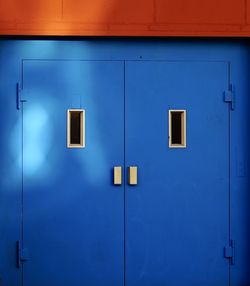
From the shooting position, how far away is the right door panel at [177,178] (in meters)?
3.79

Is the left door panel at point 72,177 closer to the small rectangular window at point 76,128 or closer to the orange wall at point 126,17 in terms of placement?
the small rectangular window at point 76,128

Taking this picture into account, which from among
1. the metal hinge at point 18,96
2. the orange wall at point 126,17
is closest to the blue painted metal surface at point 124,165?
the metal hinge at point 18,96

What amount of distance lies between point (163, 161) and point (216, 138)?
494mm

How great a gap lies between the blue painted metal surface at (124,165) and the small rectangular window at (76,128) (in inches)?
1.8

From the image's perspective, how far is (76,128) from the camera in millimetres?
3807

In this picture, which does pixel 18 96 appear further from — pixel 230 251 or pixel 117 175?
pixel 230 251

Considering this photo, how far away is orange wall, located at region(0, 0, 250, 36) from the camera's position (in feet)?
11.9

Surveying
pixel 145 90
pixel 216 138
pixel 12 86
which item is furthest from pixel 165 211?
pixel 12 86

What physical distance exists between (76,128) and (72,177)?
0.41 meters

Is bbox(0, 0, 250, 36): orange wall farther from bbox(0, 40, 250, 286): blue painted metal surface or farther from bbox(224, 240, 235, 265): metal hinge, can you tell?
bbox(224, 240, 235, 265): metal hinge

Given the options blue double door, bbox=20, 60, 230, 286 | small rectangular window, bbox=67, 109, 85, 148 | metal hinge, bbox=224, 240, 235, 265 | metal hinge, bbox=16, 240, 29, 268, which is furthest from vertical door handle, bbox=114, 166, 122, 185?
metal hinge, bbox=224, 240, 235, 265

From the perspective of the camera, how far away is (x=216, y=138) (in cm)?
383

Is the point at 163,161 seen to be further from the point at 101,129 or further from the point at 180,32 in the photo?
the point at 180,32

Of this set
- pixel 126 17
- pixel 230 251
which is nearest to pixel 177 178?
pixel 230 251
